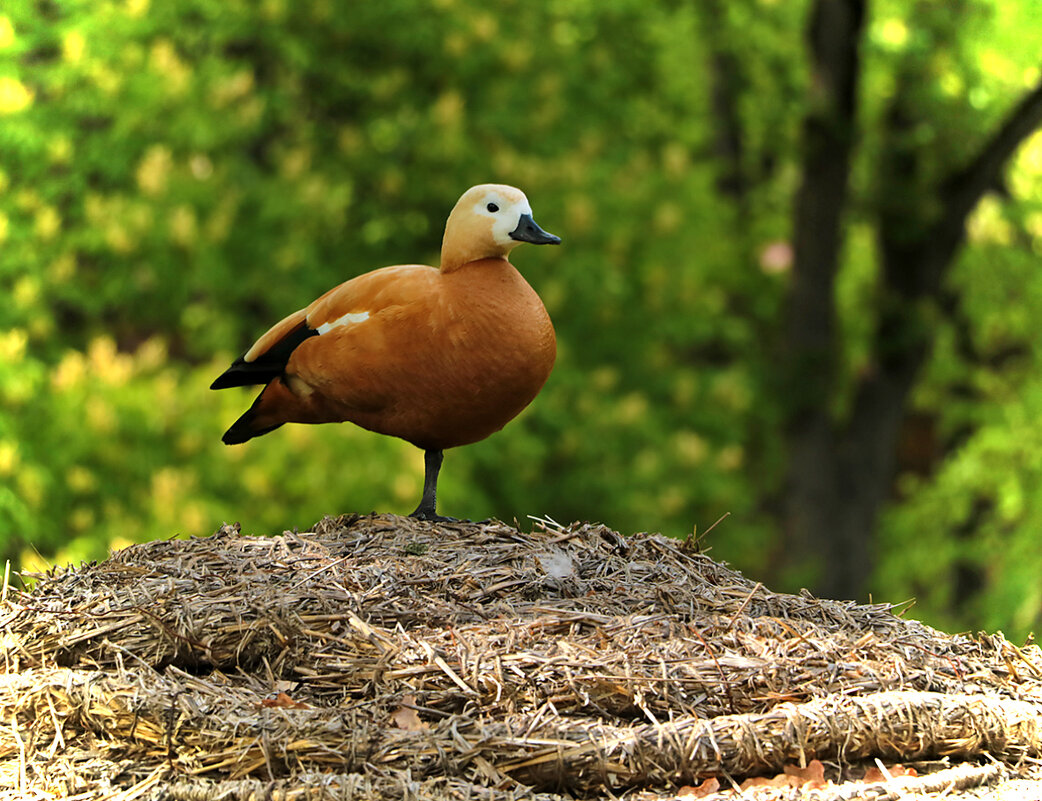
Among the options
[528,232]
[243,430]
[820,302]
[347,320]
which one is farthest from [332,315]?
[820,302]

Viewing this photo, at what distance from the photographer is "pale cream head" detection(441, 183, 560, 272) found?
3730 mm

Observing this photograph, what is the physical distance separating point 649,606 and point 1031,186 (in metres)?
9.04

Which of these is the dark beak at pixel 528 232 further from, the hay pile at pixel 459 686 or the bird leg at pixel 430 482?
the hay pile at pixel 459 686

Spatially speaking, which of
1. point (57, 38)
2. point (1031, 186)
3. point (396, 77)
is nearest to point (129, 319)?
point (57, 38)

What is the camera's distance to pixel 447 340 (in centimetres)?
377

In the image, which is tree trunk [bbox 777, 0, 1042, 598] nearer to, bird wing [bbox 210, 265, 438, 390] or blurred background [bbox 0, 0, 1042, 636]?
blurred background [bbox 0, 0, 1042, 636]

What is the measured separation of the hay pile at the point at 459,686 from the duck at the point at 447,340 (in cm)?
51

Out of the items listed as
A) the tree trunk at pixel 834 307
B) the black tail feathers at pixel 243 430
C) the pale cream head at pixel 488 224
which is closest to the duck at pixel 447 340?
the pale cream head at pixel 488 224

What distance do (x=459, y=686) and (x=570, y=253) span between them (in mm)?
5643

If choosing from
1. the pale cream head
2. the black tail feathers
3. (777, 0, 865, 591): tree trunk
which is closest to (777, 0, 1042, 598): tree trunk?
(777, 0, 865, 591): tree trunk

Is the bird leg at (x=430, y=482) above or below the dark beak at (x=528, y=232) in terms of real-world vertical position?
below

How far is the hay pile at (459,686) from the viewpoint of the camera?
280 centimetres

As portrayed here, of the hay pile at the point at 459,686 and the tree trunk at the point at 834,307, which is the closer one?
the hay pile at the point at 459,686

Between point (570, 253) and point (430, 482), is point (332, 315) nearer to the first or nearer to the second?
point (430, 482)
